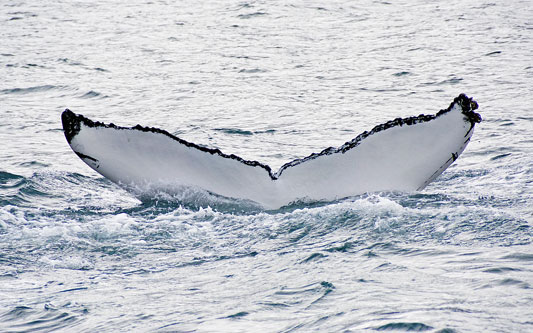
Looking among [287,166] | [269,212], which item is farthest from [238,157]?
[269,212]

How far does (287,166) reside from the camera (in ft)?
20.3

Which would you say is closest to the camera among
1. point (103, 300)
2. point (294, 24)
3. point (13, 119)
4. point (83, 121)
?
point (103, 300)

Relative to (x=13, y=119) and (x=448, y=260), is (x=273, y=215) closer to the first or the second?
(x=448, y=260)

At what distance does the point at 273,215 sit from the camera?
6281 mm

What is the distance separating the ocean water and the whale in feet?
0.52

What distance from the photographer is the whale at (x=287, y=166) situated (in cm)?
601

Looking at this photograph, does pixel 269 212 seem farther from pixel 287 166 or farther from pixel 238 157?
pixel 238 157

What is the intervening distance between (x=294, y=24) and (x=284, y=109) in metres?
7.61

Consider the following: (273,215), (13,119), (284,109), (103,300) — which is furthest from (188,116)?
(103,300)

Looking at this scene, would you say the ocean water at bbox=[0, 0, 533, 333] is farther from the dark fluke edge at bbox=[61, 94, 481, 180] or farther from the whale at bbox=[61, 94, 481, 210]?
the dark fluke edge at bbox=[61, 94, 481, 180]

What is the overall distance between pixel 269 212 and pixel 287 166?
0.39 meters

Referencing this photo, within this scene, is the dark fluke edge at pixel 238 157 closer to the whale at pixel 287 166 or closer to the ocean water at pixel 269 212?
the whale at pixel 287 166

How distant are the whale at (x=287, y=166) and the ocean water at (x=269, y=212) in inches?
6.3

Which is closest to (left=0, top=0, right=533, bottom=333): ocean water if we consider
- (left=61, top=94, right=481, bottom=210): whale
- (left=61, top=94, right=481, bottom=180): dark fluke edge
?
(left=61, top=94, right=481, bottom=210): whale
